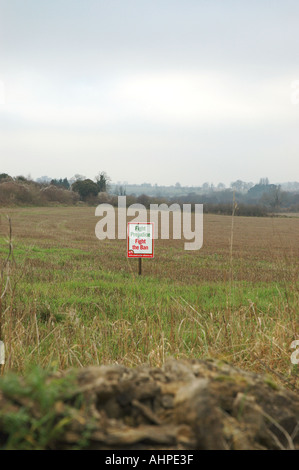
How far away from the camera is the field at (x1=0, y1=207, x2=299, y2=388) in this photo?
348 cm

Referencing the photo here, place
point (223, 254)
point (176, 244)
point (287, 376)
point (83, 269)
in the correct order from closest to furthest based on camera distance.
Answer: point (287, 376) → point (83, 269) → point (223, 254) → point (176, 244)

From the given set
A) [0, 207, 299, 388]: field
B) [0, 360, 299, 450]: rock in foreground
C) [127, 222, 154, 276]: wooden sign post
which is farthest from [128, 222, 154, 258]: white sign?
[0, 360, 299, 450]: rock in foreground

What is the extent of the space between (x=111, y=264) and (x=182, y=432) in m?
13.3

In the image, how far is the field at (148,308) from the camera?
3.48 metres

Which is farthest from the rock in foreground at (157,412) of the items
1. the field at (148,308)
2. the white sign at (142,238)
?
the white sign at (142,238)

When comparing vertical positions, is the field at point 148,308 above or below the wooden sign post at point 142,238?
below

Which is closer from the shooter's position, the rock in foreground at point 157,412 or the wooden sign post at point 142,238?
the rock in foreground at point 157,412

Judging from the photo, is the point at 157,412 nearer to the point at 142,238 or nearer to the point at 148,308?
the point at 148,308

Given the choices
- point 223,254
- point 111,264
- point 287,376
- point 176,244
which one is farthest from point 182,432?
point 176,244

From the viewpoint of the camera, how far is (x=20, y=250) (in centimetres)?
1672

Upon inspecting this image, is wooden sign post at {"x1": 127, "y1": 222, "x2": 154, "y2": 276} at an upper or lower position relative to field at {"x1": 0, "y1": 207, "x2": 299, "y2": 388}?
upper

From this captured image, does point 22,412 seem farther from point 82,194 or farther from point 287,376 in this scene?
point 82,194

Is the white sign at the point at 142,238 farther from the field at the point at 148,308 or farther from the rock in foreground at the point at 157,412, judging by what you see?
the rock in foreground at the point at 157,412

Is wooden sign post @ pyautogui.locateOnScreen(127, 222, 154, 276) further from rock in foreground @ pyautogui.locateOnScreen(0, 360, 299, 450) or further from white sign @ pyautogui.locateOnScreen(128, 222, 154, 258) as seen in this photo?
rock in foreground @ pyautogui.locateOnScreen(0, 360, 299, 450)
